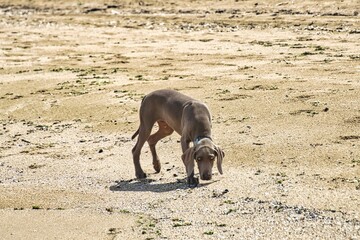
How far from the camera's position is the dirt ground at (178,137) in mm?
9211

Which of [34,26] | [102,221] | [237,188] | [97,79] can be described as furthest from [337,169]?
[34,26]

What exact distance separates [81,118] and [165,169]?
439cm

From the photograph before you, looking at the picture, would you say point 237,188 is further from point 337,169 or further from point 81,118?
point 81,118

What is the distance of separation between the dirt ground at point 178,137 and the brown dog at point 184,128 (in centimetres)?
29

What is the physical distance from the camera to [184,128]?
35.5 ft

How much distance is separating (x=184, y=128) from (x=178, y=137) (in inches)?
Answer: 99.9

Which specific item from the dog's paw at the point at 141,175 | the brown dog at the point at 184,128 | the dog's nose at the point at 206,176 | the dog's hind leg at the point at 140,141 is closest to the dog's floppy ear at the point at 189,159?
the brown dog at the point at 184,128

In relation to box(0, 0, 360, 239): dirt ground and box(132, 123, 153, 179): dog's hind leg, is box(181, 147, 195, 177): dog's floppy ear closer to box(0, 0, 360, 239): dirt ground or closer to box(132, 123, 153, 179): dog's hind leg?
box(0, 0, 360, 239): dirt ground

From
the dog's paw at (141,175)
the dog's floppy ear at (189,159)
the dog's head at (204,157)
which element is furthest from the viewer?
the dog's paw at (141,175)

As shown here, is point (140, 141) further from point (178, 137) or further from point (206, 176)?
point (178, 137)

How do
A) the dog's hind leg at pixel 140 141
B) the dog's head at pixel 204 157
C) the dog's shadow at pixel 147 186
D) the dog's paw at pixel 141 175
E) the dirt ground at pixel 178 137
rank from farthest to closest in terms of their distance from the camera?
the dog's hind leg at pixel 140 141 < the dog's paw at pixel 141 175 < the dog's shadow at pixel 147 186 < the dog's head at pixel 204 157 < the dirt ground at pixel 178 137

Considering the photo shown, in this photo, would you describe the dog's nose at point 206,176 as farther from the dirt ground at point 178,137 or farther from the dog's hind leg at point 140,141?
the dog's hind leg at point 140,141

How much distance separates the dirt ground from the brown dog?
286mm

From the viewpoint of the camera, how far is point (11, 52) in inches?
Answer: 999
